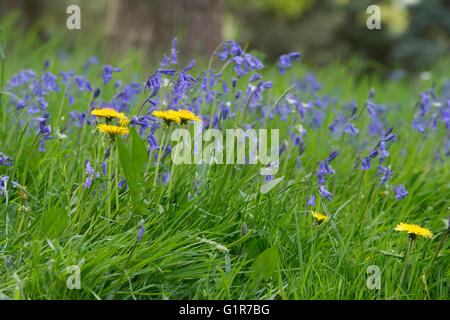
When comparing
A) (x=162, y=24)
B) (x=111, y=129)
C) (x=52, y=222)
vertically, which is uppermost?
(x=162, y=24)

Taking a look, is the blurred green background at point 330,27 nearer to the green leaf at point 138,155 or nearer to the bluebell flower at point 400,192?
the bluebell flower at point 400,192

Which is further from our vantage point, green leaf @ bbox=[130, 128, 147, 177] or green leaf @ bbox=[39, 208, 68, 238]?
green leaf @ bbox=[130, 128, 147, 177]

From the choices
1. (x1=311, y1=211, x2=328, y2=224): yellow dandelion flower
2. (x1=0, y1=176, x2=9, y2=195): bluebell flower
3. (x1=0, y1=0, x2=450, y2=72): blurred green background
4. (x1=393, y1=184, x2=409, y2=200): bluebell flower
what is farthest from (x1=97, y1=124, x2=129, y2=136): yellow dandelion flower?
(x1=0, y1=0, x2=450, y2=72): blurred green background

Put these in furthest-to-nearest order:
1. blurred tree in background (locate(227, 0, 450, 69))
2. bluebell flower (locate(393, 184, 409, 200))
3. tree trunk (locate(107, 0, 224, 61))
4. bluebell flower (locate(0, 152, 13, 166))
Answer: blurred tree in background (locate(227, 0, 450, 69)) < tree trunk (locate(107, 0, 224, 61)) < bluebell flower (locate(393, 184, 409, 200)) < bluebell flower (locate(0, 152, 13, 166))

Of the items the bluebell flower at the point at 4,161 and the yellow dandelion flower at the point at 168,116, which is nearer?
the yellow dandelion flower at the point at 168,116

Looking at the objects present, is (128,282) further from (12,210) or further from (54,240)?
(12,210)

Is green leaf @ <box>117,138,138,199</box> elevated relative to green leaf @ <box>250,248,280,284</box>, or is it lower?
elevated

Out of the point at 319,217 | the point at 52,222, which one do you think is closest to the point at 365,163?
the point at 319,217

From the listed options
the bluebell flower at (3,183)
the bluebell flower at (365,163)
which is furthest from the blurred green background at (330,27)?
the bluebell flower at (3,183)

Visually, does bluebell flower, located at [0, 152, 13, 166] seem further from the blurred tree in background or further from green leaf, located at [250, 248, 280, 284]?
the blurred tree in background

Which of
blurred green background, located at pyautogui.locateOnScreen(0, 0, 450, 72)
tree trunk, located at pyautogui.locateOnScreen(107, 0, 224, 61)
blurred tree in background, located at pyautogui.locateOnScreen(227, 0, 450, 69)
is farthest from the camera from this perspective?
blurred tree in background, located at pyautogui.locateOnScreen(227, 0, 450, 69)

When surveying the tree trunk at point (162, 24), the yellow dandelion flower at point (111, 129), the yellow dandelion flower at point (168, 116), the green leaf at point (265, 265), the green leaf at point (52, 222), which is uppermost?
the tree trunk at point (162, 24)

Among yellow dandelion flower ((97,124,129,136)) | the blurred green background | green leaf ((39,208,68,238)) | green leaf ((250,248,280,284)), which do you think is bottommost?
green leaf ((250,248,280,284))

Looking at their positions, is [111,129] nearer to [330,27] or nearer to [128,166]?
[128,166]
